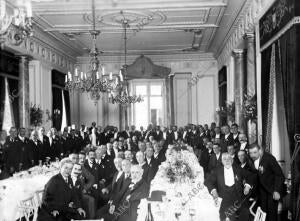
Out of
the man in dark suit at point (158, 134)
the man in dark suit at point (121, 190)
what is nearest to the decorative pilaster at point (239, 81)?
the man in dark suit at point (158, 134)

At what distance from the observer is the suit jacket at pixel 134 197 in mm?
5411

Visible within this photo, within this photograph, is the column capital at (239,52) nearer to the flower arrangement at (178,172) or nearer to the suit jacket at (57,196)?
the flower arrangement at (178,172)

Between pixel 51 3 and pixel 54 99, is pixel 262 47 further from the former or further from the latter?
pixel 54 99

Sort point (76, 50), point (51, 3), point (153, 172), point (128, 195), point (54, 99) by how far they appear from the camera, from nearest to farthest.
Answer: point (128, 195)
point (153, 172)
point (51, 3)
point (54, 99)
point (76, 50)

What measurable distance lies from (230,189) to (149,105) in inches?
563

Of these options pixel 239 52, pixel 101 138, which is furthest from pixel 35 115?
pixel 239 52

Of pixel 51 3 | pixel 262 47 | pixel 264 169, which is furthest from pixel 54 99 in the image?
pixel 264 169

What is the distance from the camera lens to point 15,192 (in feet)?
21.0

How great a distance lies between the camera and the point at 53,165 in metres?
8.66

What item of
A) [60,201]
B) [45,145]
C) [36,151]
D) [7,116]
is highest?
[7,116]

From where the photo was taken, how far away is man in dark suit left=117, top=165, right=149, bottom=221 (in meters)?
5.41

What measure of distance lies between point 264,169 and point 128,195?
2.32 m

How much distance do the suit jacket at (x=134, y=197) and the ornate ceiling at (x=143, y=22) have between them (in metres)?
6.14

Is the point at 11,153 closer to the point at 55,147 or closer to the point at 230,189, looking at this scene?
the point at 55,147
